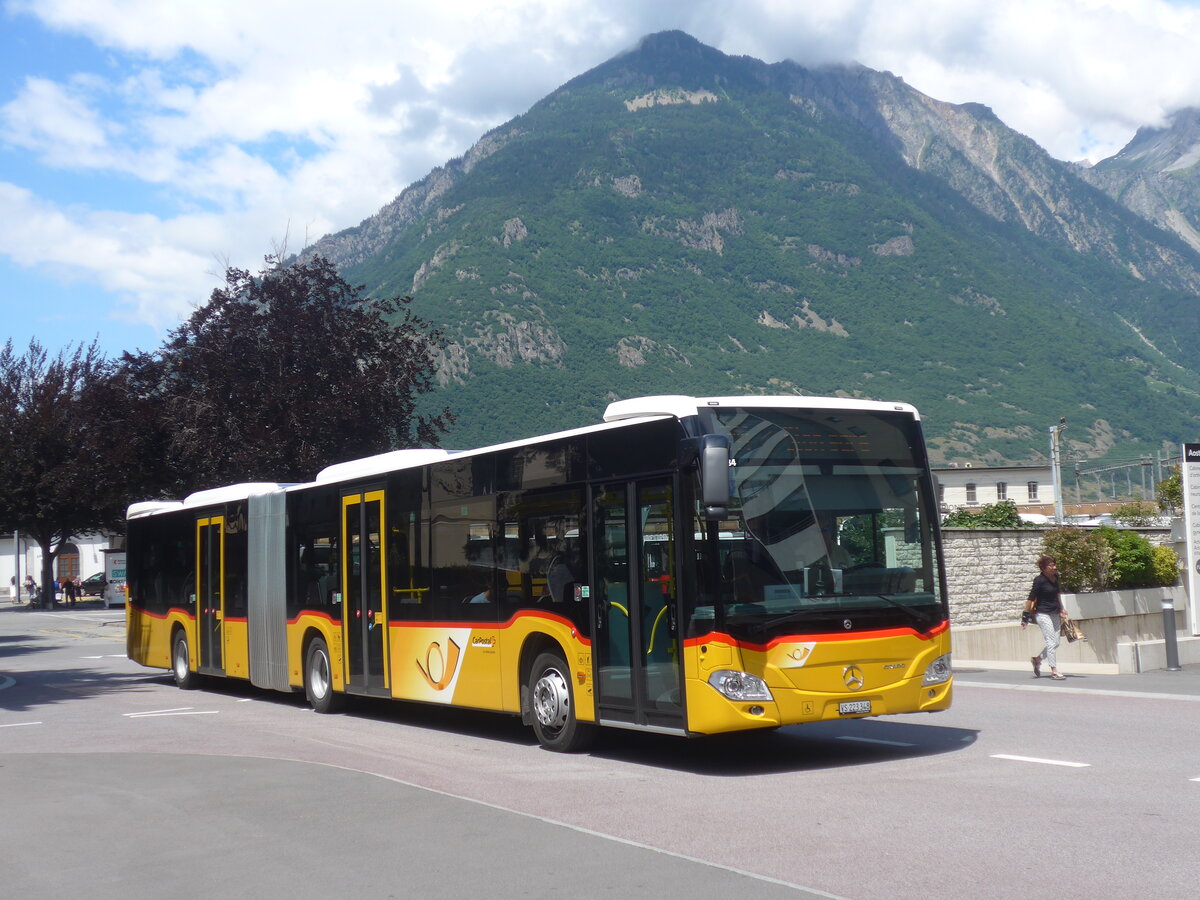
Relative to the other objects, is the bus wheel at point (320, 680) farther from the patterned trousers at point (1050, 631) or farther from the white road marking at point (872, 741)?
the patterned trousers at point (1050, 631)

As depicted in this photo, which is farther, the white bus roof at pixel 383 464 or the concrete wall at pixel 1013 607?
the concrete wall at pixel 1013 607

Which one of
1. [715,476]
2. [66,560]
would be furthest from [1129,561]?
[66,560]

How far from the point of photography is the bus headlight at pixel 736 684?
1002 centimetres

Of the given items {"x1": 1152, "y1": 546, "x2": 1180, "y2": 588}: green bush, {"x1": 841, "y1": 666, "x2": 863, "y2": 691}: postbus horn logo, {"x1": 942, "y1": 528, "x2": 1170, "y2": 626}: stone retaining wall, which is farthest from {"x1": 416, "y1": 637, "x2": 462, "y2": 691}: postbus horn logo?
{"x1": 1152, "y1": 546, "x2": 1180, "y2": 588}: green bush

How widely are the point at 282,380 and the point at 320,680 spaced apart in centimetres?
2074

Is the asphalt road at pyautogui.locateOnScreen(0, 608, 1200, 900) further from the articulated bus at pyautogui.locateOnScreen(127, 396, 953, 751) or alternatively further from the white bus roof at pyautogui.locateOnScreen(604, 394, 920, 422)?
the white bus roof at pyautogui.locateOnScreen(604, 394, 920, 422)

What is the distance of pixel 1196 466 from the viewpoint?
2106 centimetres

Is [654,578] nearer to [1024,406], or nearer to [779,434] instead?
[779,434]

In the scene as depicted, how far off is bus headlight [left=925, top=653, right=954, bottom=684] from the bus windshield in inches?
12.2

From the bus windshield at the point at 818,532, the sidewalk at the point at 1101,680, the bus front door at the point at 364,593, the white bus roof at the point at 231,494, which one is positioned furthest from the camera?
the white bus roof at the point at 231,494

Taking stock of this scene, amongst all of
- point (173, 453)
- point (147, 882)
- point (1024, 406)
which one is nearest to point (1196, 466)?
point (147, 882)

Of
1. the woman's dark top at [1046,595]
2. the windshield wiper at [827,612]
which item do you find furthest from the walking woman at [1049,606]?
the windshield wiper at [827,612]

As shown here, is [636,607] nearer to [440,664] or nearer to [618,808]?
[618,808]

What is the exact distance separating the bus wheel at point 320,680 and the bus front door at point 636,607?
6.11 meters
